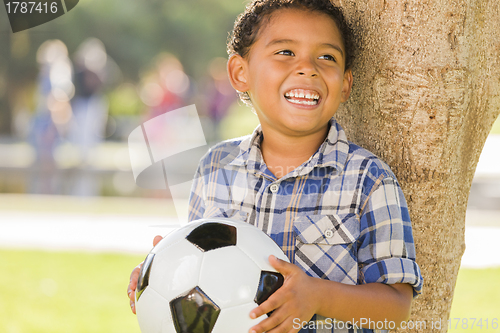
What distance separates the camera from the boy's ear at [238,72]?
2076 mm

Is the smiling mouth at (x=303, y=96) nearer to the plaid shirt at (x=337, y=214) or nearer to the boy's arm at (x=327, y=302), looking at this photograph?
the plaid shirt at (x=337, y=214)

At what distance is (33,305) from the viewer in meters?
3.64

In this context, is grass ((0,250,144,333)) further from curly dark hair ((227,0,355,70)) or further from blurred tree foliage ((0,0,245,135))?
Result: blurred tree foliage ((0,0,245,135))

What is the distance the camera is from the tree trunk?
1.82 meters

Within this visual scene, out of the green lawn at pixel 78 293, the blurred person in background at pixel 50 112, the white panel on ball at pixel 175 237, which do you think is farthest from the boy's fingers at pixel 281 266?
the blurred person in background at pixel 50 112

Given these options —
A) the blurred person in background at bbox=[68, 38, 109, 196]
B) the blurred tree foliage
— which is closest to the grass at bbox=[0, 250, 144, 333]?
the blurred person in background at bbox=[68, 38, 109, 196]

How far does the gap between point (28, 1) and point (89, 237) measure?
291 centimetres

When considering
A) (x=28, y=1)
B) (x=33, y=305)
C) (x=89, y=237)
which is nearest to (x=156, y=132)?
(x=28, y=1)

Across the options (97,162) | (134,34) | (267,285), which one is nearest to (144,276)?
(267,285)

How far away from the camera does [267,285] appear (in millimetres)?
1397

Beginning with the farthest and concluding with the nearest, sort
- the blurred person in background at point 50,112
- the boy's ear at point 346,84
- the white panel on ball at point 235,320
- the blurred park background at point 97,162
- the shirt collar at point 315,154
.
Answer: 1. the blurred person in background at point 50,112
2. the blurred park background at point 97,162
3. the boy's ear at point 346,84
4. the shirt collar at point 315,154
5. the white panel on ball at point 235,320

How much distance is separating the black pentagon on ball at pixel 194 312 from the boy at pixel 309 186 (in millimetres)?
119

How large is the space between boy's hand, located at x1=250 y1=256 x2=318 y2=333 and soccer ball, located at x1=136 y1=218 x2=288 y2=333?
0.02 meters

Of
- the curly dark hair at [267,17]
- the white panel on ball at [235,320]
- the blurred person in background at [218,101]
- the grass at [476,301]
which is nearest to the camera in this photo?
the white panel on ball at [235,320]
